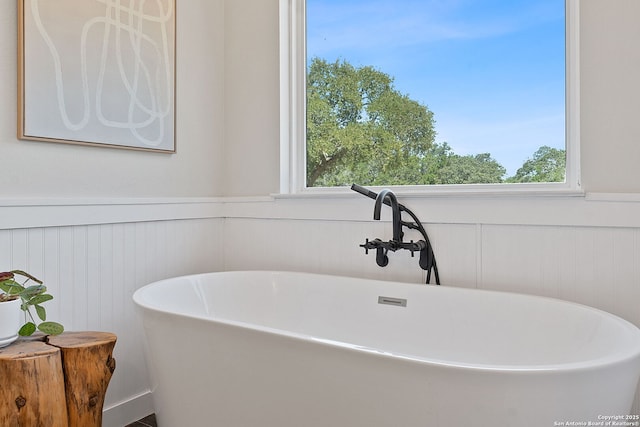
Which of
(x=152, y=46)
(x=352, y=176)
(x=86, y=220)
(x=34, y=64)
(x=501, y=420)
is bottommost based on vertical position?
(x=501, y=420)

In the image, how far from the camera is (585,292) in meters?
1.75

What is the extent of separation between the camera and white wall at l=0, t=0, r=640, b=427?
169cm

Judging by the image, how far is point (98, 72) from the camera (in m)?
1.99

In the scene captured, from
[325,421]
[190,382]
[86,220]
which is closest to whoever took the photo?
[325,421]

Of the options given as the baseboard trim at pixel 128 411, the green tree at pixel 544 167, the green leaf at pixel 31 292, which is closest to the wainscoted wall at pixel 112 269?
the baseboard trim at pixel 128 411

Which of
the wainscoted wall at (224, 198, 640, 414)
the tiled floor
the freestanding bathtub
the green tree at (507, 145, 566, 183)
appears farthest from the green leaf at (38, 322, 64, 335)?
the green tree at (507, 145, 566, 183)

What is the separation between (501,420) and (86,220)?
1710 millimetres

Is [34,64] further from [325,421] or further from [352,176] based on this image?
[325,421]

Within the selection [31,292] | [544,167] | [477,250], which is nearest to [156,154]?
[31,292]

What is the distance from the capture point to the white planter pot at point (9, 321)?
4.76ft

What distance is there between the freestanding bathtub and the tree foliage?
58 cm

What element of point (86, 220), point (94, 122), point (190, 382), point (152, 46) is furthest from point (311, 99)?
point (190, 382)

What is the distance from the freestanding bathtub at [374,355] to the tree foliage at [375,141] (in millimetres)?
578

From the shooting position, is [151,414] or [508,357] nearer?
[508,357]
